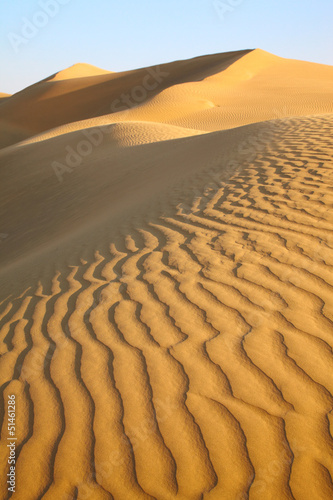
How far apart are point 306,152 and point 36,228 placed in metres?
5.07

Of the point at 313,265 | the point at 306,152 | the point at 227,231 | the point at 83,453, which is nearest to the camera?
the point at 83,453

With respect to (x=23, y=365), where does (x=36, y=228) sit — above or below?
below

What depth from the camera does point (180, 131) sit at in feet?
45.3

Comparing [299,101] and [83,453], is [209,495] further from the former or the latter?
[299,101]

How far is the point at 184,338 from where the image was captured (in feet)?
9.34

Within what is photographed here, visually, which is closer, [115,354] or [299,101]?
[115,354]

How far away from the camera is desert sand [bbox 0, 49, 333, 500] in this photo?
1980mm

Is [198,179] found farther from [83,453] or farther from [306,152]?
[83,453]

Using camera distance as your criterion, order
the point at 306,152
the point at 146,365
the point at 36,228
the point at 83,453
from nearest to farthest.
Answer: the point at 83,453
the point at 146,365
the point at 306,152
the point at 36,228

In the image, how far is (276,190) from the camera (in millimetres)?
5328

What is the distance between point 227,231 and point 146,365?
2.13 m

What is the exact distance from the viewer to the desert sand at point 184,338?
1.98 meters

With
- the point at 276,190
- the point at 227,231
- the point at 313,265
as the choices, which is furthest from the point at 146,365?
the point at 276,190

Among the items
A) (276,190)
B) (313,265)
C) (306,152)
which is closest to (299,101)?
(306,152)
